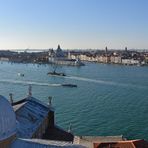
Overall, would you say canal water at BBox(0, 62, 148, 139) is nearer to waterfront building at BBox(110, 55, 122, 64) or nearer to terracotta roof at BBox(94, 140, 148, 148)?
terracotta roof at BBox(94, 140, 148, 148)

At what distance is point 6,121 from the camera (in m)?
6.99

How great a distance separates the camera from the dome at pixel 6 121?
6.91m

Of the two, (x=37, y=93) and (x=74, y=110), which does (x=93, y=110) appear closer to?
(x=74, y=110)

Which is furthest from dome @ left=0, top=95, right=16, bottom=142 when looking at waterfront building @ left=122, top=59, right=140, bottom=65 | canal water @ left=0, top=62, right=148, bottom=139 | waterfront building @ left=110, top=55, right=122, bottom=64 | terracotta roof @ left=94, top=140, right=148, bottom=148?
waterfront building @ left=110, top=55, right=122, bottom=64

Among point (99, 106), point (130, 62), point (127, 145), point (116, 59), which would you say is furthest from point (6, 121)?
point (116, 59)

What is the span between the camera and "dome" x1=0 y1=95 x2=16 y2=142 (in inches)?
272

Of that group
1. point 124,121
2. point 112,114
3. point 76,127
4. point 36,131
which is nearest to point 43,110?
point 36,131

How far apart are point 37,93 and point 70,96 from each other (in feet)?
9.09

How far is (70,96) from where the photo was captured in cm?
2970

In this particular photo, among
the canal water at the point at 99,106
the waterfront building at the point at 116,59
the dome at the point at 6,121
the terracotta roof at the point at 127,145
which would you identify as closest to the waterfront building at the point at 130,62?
the waterfront building at the point at 116,59

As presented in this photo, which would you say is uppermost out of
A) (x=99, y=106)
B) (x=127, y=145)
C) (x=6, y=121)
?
(x=6, y=121)

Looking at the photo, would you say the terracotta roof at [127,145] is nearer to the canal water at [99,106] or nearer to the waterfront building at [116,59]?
the canal water at [99,106]

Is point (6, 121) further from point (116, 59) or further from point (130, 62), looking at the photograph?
point (116, 59)

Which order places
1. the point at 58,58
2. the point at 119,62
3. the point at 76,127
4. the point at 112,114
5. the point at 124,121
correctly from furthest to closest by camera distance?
1. the point at 119,62
2. the point at 58,58
3. the point at 112,114
4. the point at 124,121
5. the point at 76,127
